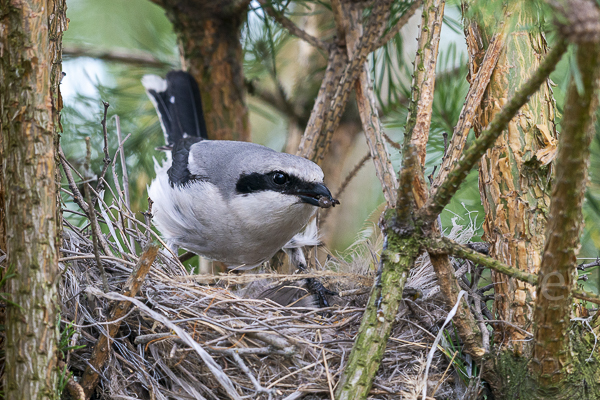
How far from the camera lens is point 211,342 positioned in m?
1.67

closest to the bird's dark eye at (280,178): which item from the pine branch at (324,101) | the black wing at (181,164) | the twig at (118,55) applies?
the pine branch at (324,101)

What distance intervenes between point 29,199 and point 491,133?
1.07 m

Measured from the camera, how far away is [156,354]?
175cm

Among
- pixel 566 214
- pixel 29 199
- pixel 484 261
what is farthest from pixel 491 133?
pixel 29 199

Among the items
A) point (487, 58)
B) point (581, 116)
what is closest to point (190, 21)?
point (487, 58)

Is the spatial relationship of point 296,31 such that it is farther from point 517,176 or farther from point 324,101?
point 517,176

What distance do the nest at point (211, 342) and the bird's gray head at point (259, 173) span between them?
22.9 inches

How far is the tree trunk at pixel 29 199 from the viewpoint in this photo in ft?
4.05

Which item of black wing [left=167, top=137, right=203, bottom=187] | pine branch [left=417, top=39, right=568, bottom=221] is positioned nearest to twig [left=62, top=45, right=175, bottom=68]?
black wing [left=167, top=137, right=203, bottom=187]

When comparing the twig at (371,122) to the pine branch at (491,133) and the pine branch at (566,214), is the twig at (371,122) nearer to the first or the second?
the pine branch at (491,133)

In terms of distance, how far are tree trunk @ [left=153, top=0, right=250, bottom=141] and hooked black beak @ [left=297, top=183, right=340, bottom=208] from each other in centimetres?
121

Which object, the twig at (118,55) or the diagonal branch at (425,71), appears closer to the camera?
the diagonal branch at (425,71)

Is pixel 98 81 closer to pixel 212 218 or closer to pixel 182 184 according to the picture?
pixel 182 184

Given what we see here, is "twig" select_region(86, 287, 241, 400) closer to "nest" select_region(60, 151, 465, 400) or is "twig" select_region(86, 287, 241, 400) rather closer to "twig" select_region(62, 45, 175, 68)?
"nest" select_region(60, 151, 465, 400)
